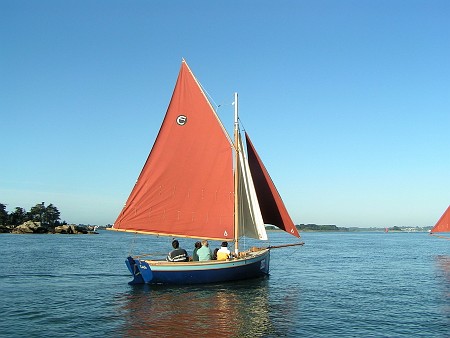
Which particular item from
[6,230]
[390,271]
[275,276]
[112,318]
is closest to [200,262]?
[112,318]

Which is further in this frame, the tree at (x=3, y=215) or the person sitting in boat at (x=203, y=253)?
the tree at (x=3, y=215)

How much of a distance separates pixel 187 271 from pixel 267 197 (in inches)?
346

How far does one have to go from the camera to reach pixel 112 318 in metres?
22.3

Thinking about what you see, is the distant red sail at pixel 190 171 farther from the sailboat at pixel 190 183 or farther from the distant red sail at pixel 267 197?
the distant red sail at pixel 267 197

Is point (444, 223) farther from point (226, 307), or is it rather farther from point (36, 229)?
point (36, 229)

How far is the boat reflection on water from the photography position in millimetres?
20141

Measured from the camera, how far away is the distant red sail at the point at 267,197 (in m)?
35.0

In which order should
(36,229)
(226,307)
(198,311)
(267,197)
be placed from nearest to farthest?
(198,311) → (226,307) → (267,197) → (36,229)

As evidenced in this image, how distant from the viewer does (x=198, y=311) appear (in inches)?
935

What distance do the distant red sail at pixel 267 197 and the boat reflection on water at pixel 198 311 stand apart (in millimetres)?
5159

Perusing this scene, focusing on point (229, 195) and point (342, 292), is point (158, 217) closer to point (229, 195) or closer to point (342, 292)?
point (229, 195)

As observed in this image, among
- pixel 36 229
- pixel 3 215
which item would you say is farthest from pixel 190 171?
pixel 3 215

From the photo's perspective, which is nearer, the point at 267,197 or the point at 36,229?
the point at 267,197

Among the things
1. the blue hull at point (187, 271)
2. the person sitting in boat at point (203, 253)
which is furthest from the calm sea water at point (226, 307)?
the person sitting in boat at point (203, 253)
